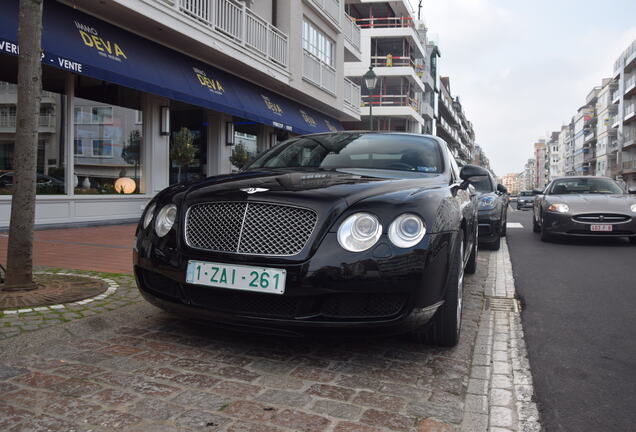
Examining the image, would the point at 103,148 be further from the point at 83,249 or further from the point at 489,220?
the point at 489,220

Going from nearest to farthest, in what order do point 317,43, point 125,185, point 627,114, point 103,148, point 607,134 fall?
point 103,148
point 125,185
point 317,43
point 627,114
point 607,134

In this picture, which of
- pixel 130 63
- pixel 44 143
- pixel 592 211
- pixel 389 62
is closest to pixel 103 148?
pixel 44 143

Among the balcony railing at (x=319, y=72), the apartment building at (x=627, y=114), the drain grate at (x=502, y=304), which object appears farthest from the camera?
the apartment building at (x=627, y=114)

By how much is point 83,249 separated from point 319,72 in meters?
13.6

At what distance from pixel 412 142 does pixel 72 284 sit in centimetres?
Result: 315

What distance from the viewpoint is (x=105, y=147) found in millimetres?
11109

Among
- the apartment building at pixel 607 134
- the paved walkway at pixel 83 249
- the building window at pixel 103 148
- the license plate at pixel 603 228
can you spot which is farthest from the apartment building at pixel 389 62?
the apartment building at pixel 607 134

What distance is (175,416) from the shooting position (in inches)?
83.0

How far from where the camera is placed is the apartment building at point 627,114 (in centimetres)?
5647

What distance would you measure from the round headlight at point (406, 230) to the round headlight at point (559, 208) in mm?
7643

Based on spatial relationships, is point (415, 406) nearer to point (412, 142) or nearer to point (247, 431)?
point (247, 431)

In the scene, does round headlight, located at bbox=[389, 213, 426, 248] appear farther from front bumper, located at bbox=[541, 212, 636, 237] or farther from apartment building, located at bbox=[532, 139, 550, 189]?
apartment building, located at bbox=[532, 139, 550, 189]

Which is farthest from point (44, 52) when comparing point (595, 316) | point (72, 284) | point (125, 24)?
point (595, 316)

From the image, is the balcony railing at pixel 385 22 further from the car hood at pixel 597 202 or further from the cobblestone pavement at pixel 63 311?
the cobblestone pavement at pixel 63 311
